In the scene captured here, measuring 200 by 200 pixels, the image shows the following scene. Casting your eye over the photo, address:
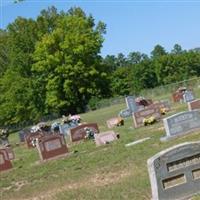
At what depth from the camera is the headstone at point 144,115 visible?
29.8 meters

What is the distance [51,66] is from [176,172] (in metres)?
68.7

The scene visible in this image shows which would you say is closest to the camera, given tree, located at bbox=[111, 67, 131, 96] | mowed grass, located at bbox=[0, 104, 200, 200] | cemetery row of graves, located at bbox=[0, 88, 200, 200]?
cemetery row of graves, located at bbox=[0, 88, 200, 200]

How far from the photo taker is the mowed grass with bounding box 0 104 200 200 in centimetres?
1378

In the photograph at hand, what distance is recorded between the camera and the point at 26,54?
8406cm

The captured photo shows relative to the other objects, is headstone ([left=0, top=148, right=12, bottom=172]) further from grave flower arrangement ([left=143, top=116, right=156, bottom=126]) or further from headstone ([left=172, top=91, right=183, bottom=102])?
headstone ([left=172, top=91, right=183, bottom=102])

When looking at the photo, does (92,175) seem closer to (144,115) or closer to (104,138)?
(104,138)

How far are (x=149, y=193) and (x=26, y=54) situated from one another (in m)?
73.0

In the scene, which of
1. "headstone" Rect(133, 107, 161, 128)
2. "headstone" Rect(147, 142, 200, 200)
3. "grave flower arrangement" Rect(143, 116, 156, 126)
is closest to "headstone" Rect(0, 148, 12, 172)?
"headstone" Rect(133, 107, 161, 128)

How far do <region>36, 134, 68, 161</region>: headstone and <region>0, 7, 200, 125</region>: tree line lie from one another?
2044 inches

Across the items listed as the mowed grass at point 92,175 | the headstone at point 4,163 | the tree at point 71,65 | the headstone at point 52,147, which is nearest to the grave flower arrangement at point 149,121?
the mowed grass at point 92,175

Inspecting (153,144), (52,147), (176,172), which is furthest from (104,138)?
(176,172)

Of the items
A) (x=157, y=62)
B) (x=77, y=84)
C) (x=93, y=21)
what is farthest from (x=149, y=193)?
(x=157, y=62)

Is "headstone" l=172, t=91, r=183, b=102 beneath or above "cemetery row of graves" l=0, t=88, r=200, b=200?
above

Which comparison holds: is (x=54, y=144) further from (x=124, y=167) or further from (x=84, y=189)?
(x=84, y=189)
